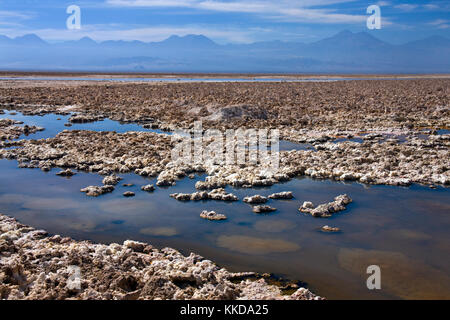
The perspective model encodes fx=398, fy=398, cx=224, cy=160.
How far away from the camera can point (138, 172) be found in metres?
12.5

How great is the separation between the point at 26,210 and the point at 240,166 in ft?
20.5

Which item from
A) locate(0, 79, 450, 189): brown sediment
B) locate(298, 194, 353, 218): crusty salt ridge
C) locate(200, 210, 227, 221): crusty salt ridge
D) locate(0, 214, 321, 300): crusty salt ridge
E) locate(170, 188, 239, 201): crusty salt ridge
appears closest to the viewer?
locate(0, 214, 321, 300): crusty salt ridge

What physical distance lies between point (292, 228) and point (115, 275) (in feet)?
13.0

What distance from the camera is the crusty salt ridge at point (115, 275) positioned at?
5.49 metres

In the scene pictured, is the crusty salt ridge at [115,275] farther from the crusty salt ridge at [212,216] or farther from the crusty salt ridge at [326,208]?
the crusty salt ridge at [326,208]

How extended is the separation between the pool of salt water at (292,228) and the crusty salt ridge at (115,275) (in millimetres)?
683

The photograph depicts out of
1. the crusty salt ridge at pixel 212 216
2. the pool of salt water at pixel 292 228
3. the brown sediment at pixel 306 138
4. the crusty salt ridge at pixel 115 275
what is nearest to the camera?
the crusty salt ridge at pixel 115 275

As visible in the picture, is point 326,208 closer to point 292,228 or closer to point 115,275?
point 292,228

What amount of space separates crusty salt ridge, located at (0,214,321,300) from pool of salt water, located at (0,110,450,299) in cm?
68

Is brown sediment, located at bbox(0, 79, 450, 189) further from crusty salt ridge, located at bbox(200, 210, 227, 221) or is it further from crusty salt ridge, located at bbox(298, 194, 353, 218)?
crusty salt ridge, located at bbox(298, 194, 353, 218)

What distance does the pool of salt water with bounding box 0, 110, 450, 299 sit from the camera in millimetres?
6605

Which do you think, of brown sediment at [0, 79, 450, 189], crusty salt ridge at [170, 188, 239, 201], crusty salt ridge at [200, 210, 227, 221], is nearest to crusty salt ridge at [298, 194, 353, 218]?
crusty salt ridge at [170, 188, 239, 201]

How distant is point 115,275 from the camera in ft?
19.3

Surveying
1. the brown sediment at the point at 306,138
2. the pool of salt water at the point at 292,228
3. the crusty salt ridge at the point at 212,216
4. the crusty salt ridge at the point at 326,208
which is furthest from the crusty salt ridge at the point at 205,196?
the crusty salt ridge at the point at 326,208
